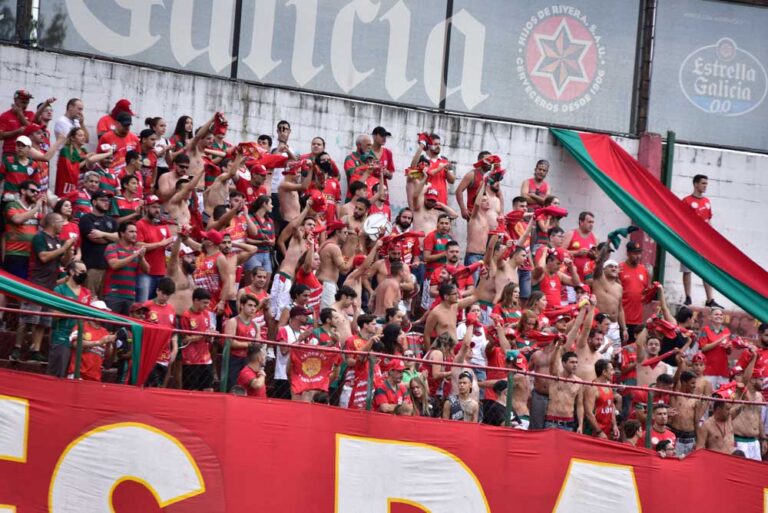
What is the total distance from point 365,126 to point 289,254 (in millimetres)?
4685

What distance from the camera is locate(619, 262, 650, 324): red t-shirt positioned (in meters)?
20.5

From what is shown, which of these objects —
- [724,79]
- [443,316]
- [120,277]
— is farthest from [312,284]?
[724,79]

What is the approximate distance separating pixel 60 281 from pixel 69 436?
2.61m

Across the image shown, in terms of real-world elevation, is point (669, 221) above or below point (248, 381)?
above

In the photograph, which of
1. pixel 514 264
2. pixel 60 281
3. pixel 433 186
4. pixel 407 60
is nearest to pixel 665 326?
pixel 514 264

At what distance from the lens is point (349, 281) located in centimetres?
1773

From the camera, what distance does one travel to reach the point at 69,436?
12.9 m

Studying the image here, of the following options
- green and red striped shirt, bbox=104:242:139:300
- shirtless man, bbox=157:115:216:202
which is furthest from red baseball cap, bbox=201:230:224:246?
shirtless man, bbox=157:115:216:202

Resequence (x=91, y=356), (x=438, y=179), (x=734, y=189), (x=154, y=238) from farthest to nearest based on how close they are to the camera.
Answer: (x=734, y=189), (x=438, y=179), (x=154, y=238), (x=91, y=356)

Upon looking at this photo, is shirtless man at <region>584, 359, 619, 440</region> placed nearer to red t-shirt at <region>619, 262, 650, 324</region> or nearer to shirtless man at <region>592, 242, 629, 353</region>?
shirtless man at <region>592, 242, 629, 353</region>

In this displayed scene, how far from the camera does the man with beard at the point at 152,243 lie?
650 inches

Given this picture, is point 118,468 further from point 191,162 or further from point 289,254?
point 191,162

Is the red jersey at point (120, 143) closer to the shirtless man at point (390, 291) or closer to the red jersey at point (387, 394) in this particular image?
the shirtless man at point (390, 291)

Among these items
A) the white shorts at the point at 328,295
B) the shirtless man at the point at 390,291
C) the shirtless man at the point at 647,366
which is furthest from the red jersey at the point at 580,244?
the white shorts at the point at 328,295
